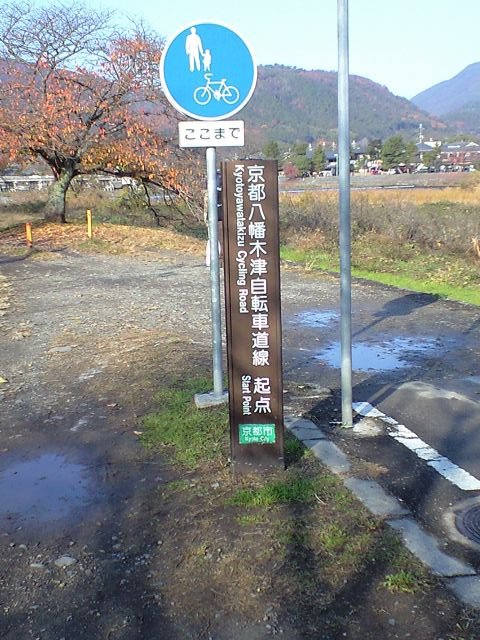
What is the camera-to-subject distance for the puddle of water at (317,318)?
29.1 ft

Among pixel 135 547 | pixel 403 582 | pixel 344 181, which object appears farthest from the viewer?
pixel 344 181

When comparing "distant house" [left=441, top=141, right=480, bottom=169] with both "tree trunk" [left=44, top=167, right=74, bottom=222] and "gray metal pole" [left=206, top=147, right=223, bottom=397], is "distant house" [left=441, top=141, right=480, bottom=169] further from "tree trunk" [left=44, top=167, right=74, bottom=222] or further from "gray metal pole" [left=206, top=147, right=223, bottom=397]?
"gray metal pole" [left=206, top=147, right=223, bottom=397]

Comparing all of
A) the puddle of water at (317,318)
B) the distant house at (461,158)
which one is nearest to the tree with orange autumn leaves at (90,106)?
the puddle of water at (317,318)

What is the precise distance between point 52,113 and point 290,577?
17067 mm

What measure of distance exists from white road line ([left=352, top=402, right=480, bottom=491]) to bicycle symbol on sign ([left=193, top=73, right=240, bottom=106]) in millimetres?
2510

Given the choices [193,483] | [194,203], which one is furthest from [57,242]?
[193,483]


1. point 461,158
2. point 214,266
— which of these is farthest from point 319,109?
point 214,266

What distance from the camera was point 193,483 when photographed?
3.85 meters

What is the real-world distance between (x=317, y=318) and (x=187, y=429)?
4.86 meters

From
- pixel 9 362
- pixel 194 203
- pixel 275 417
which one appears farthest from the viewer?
pixel 194 203

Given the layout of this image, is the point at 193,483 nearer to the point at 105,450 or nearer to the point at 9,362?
the point at 105,450

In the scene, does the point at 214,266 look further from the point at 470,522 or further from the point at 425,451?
the point at 470,522

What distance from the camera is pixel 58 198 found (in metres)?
21.2

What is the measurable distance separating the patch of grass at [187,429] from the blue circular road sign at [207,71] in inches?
83.3
